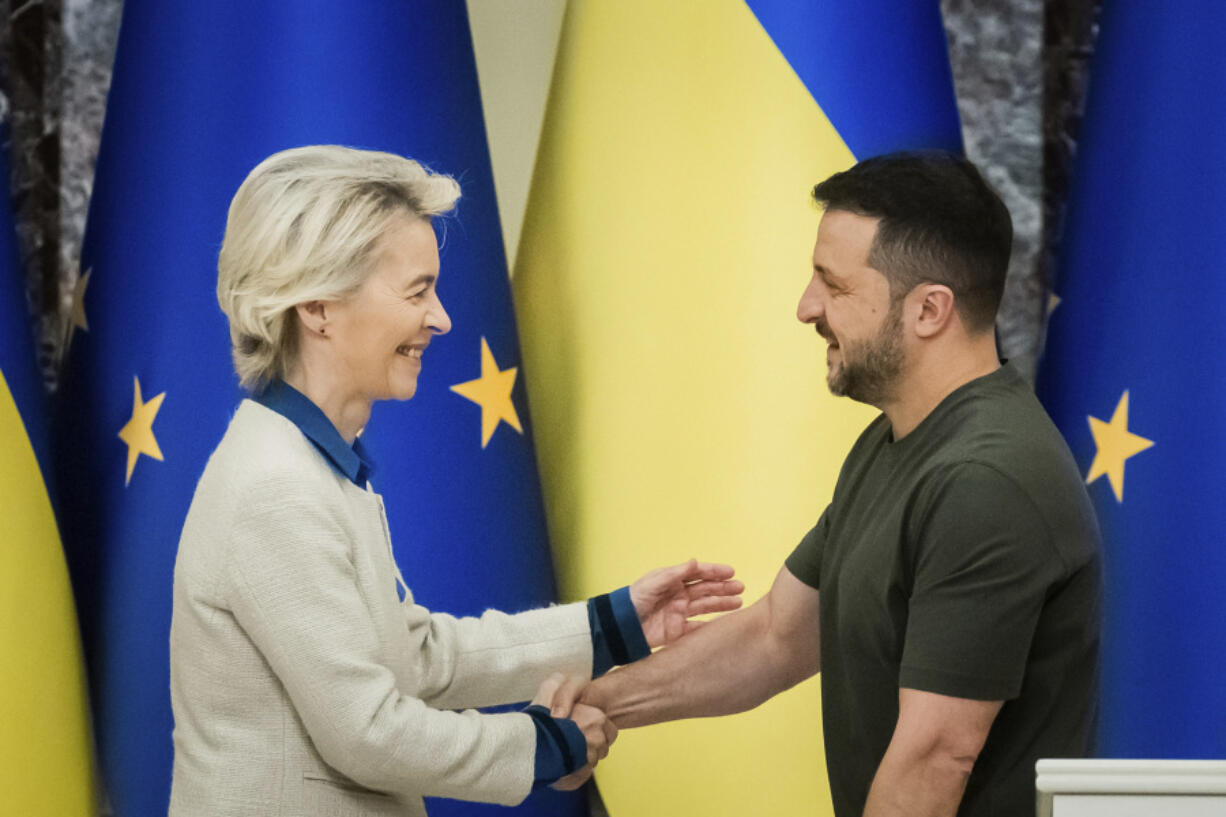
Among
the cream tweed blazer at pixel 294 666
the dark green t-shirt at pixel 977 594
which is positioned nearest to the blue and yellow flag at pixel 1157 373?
the dark green t-shirt at pixel 977 594

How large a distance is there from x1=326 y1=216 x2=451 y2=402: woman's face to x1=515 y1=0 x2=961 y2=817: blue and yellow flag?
30cm

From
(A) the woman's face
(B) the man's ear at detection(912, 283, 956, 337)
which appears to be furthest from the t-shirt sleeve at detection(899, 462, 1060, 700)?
(A) the woman's face

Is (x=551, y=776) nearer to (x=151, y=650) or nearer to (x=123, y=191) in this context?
(x=151, y=650)

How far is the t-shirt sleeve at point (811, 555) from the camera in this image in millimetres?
1187

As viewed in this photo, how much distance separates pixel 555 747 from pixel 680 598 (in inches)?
10.1

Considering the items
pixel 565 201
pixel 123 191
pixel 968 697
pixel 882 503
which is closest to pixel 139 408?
pixel 123 191

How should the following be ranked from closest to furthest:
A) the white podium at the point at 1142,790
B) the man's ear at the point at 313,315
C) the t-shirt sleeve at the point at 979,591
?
the white podium at the point at 1142,790
the t-shirt sleeve at the point at 979,591
the man's ear at the point at 313,315

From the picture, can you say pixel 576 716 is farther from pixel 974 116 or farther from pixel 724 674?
pixel 974 116

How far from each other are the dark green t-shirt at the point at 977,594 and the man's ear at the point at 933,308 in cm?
5

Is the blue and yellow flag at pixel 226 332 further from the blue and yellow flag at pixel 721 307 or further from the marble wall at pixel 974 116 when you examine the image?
the marble wall at pixel 974 116

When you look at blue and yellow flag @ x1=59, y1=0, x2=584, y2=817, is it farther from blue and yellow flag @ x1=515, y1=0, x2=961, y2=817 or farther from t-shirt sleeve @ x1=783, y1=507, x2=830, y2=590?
t-shirt sleeve @ x1=783, y1=507, x2=830, y2=590

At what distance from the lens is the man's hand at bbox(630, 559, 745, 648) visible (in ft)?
4.10

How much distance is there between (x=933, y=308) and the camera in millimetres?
1047

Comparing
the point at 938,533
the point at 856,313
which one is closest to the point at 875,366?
the point at 856,313
